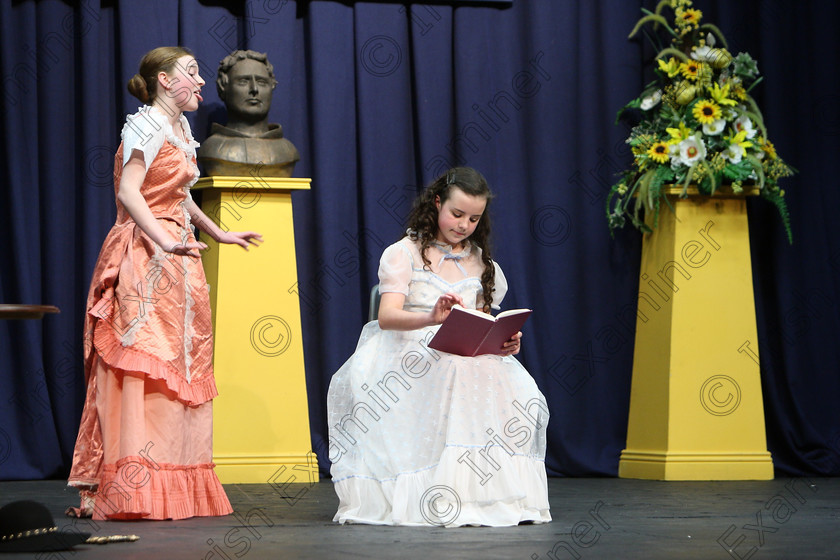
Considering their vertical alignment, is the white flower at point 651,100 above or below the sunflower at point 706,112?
above

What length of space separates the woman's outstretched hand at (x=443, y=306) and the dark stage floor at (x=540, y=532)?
0.56m

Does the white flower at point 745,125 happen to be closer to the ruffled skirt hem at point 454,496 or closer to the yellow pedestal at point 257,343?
the yellow pedestal at point 257,343

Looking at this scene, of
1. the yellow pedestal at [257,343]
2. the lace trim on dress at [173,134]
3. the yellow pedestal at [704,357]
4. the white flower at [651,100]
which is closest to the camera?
the lace trim on dress at [173,134]

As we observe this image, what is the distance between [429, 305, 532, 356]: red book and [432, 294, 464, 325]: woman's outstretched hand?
48mm

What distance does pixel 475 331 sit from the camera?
2.86 metres

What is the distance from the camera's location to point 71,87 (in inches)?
180

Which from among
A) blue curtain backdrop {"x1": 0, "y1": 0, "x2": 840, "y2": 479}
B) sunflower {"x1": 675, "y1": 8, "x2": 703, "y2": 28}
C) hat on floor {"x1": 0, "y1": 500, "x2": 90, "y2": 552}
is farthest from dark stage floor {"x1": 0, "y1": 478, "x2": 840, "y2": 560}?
sunflower {"x1": 675, "y1": 8, "x2": 703, "y2": 28}

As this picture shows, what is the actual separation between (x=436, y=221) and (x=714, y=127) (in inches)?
74.6

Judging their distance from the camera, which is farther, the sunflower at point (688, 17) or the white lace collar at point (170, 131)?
the sunflower at point (688, 17)

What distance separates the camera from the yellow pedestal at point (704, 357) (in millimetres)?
4516

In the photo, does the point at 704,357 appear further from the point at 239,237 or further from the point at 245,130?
the point at 239,237

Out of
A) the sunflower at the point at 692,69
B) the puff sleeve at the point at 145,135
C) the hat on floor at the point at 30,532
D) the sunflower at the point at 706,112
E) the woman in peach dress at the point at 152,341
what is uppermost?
the sunflower at the point at 692,69

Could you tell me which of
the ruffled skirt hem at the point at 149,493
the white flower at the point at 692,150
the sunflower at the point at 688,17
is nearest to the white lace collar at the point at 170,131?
the ruffled skirt hem at the point at 149,493

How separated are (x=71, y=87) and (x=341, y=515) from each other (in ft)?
8.27
